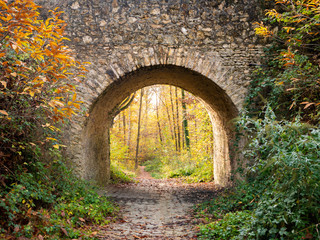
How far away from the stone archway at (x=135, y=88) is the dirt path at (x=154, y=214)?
3.03ft

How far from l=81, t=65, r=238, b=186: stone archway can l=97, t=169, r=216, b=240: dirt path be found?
925 mm

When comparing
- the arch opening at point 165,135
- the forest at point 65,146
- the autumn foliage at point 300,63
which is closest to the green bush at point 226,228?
the forest at point 65,146

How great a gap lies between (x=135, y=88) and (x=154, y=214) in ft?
13.3

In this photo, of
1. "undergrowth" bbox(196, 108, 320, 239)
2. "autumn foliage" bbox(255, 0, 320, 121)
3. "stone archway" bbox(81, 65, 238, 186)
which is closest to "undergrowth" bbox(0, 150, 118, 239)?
"stone archway" bbox(81, 65, 238, 186)

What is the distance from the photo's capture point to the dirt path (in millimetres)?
4168

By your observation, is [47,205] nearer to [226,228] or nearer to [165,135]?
[226,228]

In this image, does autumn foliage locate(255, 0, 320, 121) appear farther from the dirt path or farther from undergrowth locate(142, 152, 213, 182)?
undergrowth locate(142, 152, 213, 182)

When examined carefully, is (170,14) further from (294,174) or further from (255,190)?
(294,174)

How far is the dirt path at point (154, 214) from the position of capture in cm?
417

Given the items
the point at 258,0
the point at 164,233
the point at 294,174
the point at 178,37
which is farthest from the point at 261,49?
the point at 164,233

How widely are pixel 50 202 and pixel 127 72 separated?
3.26 meters

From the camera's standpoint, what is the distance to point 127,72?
604 centimetres

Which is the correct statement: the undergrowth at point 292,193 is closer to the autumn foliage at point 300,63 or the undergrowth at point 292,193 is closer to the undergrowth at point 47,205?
the autumn foliage at point 300,63

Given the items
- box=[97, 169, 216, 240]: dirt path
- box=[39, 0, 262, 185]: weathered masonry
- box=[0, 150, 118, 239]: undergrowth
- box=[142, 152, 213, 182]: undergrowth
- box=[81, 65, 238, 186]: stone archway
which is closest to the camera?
box=[0, 150, 118, 239]: undergrowth
